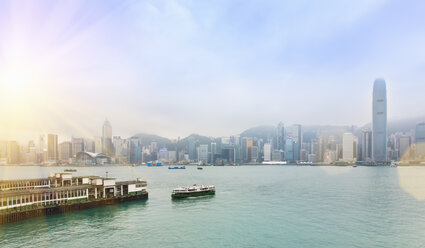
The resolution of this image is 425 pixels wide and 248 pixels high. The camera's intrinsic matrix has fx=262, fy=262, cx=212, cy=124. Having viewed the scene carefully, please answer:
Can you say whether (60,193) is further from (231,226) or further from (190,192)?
(231,226)

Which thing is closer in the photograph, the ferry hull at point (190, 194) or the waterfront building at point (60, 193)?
the waterfront building at point (60, 193)

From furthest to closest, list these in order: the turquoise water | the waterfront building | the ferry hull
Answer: the ferry hull, the waterfront building, the turquoise water

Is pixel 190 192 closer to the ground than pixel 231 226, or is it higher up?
closer to the ground

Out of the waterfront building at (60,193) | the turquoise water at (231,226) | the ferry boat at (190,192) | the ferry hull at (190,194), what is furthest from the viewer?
the ferry boat at (190,192)

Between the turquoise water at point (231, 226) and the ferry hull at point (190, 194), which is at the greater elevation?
the turquoise water at point (231, 226)

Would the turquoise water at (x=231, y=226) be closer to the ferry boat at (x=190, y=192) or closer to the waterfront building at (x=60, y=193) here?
the waterfront building at (x=60, y=193)

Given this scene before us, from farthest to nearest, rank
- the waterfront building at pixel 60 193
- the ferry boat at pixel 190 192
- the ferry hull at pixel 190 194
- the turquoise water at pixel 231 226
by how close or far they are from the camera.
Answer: the ferry boat at pixel 190 192 → the ferry hull at pixel 190 194 → the waterfront building at pixel 60 193 → the turquoise water at pixel 231 226

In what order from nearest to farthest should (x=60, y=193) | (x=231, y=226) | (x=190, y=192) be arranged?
(x=231, y=226)
(x=60, y=193)
(x=190, y=192)

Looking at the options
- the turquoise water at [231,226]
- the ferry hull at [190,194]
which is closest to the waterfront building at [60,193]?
the turquoise water at [231,226]

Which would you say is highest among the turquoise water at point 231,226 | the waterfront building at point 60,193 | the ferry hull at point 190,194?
the waterfront building at point 60,193

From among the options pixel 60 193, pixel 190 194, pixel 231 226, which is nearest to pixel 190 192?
pixel 190 194

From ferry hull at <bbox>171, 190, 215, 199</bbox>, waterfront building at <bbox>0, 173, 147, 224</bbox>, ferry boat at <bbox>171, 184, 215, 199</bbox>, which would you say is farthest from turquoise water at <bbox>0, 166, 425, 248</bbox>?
ferry boat at <bbox>171, 184, 215, 199</bbox>

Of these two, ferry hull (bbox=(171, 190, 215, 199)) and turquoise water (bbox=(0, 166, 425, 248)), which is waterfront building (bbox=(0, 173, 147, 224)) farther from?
ferry hull (bbox=(171, 190, 215, 199))

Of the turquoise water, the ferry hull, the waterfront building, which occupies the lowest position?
the ferry hull
